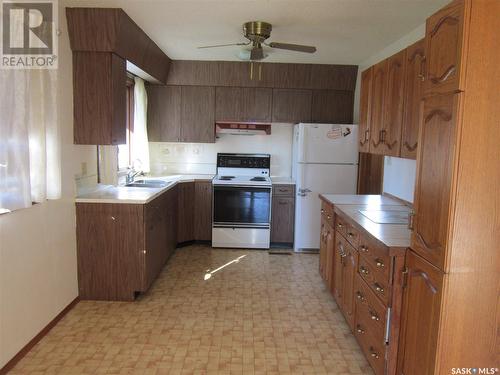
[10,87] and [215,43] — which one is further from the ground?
[215,43]

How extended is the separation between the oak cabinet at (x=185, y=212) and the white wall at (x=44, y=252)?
1.49 m

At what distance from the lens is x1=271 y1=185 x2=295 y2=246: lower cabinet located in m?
4.96

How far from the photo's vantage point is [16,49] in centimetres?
232

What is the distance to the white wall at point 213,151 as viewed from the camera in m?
5.47

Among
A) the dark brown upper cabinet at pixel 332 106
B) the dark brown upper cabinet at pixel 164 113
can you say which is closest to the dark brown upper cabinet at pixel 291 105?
the dark brown upper cabinet at pixel 332 106

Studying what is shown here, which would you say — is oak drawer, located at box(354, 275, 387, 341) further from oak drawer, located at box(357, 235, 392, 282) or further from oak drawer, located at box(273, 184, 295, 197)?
oak drawer, located at box(273, 184, 295, 197)

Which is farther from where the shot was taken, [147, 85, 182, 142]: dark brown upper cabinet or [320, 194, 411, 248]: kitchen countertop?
[147, 85, 182, 142]: dark brown upper cabinet

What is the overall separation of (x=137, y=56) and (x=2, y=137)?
1835 mm

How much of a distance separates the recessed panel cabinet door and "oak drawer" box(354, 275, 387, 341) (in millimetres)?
141

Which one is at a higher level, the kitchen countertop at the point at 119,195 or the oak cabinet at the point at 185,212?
the kitchen countertop at the point at 119,195

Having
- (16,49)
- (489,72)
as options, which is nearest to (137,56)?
(16,49)

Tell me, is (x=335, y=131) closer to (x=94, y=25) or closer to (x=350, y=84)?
(x=350, y=84)

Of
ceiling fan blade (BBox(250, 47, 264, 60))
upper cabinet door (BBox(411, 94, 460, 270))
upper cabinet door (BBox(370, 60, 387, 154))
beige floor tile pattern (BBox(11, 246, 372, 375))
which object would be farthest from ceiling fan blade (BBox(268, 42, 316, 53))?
beige floor tile pattern (BBox(11, 246, 372, 375))

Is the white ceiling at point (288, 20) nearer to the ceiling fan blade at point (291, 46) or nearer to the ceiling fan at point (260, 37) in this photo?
the ceiling fan at point (260, 37)
